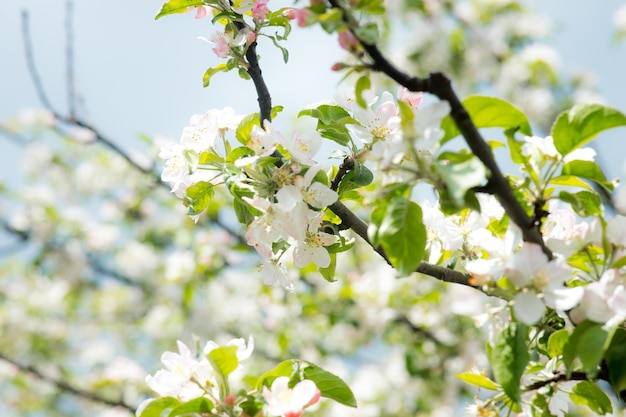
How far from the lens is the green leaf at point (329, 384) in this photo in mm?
940

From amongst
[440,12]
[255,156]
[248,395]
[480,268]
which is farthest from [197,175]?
[440,12]

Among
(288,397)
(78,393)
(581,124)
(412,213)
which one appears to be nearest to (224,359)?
(288,397)

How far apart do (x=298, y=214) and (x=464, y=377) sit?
345 mm

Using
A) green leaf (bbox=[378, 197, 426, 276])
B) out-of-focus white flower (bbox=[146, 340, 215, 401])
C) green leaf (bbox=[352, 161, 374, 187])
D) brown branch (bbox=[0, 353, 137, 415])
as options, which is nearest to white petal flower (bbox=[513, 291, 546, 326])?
green leaf (bbox=[378, 197, 426, 276])

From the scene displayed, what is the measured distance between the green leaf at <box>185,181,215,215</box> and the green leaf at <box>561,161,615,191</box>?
54 cm

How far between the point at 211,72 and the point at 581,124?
2.14 ft

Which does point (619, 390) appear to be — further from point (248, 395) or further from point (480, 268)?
point (248, 395)

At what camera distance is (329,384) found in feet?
3.12

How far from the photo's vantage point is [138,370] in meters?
4.23

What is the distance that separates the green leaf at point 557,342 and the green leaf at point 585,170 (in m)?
0.21

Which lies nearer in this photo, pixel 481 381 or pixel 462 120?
pixel 462 120

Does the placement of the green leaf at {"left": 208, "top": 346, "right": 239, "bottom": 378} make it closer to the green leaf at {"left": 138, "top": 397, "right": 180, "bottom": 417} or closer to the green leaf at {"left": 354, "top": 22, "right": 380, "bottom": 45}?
the green leaf at {"left": 138, "top": 397, "right": 180, "bottom": 417}

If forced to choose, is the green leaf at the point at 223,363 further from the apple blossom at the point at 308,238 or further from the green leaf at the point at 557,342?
the green leaf at the point at 557,342

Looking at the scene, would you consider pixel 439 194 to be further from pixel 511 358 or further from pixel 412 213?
pixel 511 358
